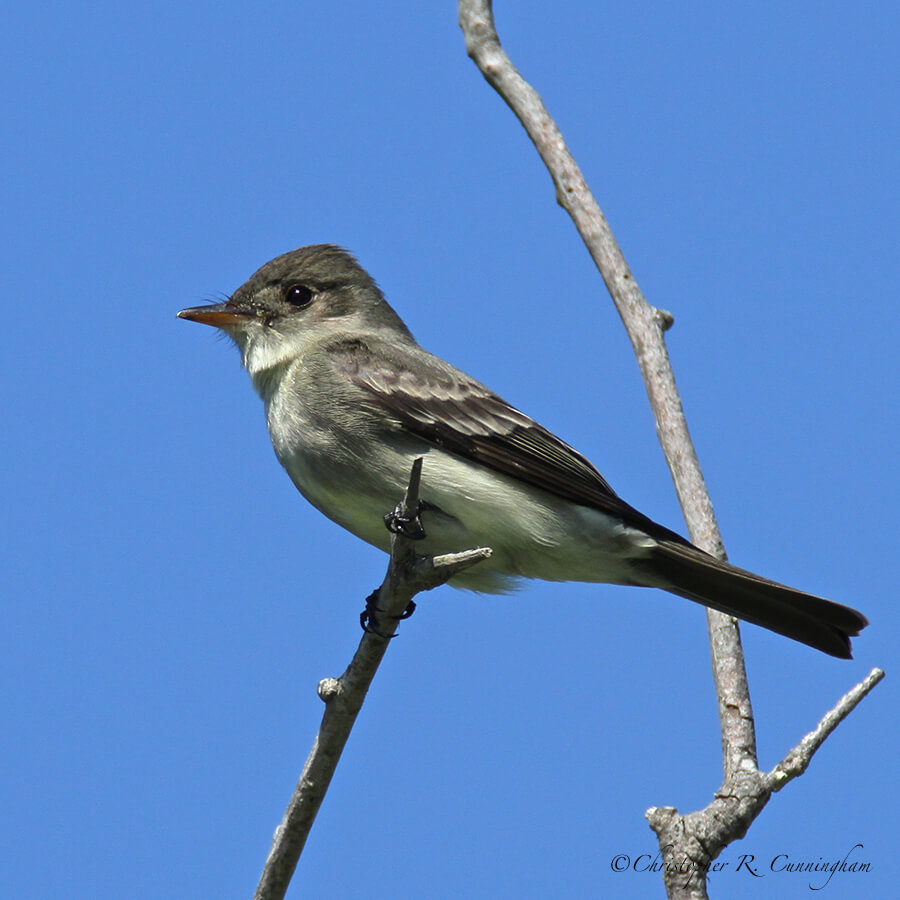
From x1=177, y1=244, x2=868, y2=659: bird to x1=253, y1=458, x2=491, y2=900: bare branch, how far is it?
1136 mm

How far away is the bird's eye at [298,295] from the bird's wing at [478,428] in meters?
0.92

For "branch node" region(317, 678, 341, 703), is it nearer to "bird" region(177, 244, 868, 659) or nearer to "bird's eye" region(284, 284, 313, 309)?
"bird" region(177, 244, 868, 659)

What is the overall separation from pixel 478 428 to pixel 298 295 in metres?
1.80

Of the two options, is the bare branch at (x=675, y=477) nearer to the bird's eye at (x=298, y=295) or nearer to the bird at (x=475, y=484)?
the bird at (x=475, y=484)

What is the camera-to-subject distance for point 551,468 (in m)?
6.35

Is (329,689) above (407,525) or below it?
below

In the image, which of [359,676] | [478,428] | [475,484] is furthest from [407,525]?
[478,428]

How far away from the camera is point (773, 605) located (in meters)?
6.04

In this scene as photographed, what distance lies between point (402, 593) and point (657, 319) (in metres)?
1.84

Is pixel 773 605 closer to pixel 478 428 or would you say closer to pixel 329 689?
pixel 478 428

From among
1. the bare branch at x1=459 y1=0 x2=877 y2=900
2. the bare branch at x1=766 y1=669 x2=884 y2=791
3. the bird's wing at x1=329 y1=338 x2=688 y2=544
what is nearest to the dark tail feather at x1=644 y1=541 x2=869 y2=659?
the bird's wing at x1=329 y1=338 x2=688 y2=544

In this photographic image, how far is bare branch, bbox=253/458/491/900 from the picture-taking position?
4.38m

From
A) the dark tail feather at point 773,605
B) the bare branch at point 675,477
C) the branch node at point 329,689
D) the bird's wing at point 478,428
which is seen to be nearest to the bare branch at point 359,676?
the branch node at point 329,689

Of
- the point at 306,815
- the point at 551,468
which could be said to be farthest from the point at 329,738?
the point at 551,468
